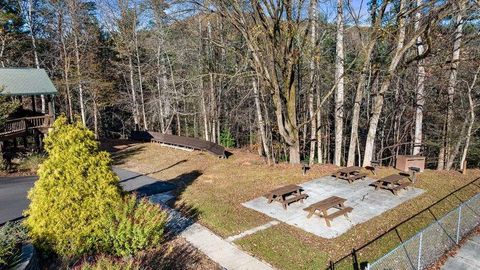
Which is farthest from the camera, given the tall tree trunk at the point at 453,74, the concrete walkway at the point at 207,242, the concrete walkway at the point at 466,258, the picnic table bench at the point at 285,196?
the tall tree trunk at the point at 453,74

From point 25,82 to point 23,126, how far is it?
10.00 feet

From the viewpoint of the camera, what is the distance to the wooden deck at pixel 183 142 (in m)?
19.2

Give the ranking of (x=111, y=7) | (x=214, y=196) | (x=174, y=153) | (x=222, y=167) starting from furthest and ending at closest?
(x=111, y=7) → (x=174, y=153) → (x=222, y=167) → (x=214, y=196)

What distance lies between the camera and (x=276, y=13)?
513 inches

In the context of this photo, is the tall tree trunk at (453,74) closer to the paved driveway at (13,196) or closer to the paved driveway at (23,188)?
the paved driveway at (23,188)

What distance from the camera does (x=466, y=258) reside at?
725cm

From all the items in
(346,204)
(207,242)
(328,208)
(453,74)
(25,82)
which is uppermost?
(25,82)

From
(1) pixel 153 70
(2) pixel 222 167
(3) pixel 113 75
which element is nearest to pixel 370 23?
(2) pixel 222 167

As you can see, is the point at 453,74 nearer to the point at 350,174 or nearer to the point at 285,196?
the point at 350,174

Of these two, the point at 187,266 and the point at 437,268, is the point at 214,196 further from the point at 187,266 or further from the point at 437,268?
the point at 437,268

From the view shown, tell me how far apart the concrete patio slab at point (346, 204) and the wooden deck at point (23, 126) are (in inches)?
534

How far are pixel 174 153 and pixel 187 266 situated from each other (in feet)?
44.5

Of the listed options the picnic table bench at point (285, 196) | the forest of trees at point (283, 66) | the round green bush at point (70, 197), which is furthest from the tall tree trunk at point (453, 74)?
the round green bush at point (70, 197)

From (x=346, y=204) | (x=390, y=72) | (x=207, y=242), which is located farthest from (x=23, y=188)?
(x=390, y=72)
